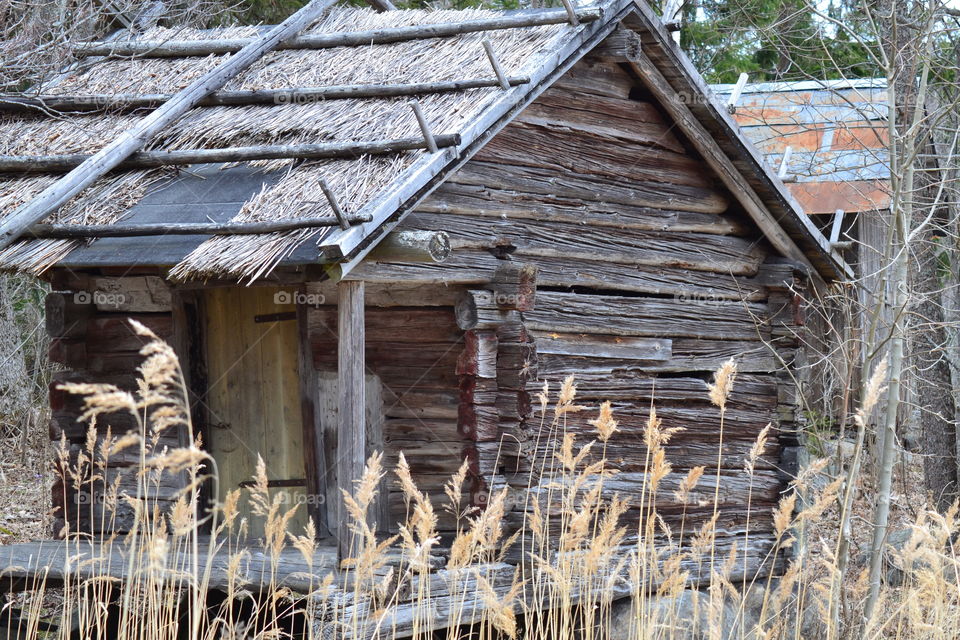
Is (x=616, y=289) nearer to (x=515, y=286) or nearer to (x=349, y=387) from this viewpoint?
(x=515, y=286)

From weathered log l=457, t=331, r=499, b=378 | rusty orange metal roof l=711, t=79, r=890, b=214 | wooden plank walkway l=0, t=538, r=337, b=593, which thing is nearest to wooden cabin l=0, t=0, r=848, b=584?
weathered log l=457, t=331, r=499, b=378

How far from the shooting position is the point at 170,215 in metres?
6.34

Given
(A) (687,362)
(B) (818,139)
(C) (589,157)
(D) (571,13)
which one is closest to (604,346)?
(A) (687,362)

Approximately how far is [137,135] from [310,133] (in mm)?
1173

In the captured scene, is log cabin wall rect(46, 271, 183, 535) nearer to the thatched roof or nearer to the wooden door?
the wooden door

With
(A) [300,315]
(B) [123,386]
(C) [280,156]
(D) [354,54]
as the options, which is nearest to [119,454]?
(B) [123,386]

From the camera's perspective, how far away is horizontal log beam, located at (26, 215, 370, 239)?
5.59 meters

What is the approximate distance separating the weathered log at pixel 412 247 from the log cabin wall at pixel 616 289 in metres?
0.19

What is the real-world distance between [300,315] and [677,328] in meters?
2.81

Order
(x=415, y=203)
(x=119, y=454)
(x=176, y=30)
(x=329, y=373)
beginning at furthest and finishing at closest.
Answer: (x=176, y=30), (x=119, y=454), (x=329, y=373), (x=415, y=203)

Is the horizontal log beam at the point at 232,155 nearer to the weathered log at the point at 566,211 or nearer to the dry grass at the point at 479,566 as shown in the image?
the weathered log at the point at 566,211

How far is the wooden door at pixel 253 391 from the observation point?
7.51 meters

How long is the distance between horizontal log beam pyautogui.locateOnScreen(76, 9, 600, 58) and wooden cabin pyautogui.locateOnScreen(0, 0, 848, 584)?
2cm

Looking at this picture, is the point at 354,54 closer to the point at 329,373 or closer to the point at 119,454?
the point at 329,373
